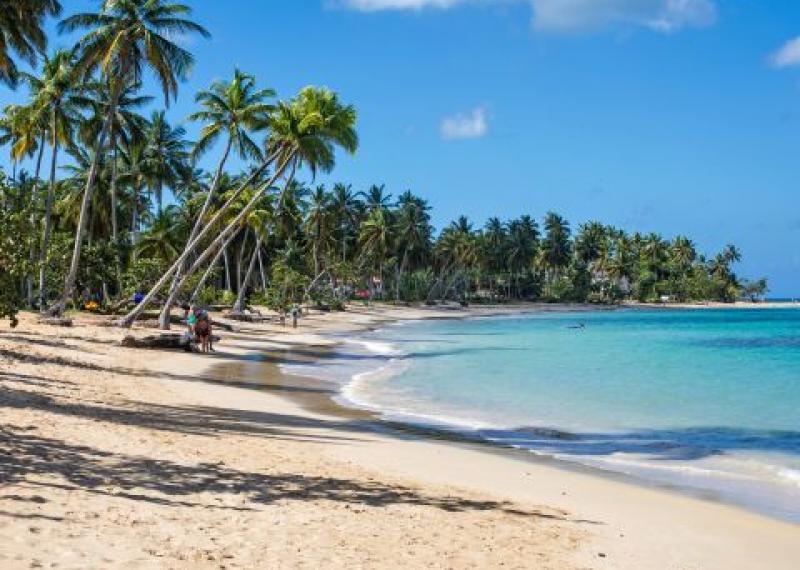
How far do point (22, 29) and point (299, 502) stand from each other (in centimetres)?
1812

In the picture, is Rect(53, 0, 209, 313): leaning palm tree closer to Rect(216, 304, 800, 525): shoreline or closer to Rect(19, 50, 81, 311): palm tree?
Rect(19, 50, 81, 311): palm tree

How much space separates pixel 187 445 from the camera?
1073cm

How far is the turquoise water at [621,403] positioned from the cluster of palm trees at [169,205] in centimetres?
1025

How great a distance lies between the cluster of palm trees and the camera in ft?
101

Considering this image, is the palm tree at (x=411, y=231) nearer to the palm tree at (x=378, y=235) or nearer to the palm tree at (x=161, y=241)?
the palm tree at (x=378, y=235)

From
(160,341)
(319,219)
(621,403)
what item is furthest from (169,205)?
(621,403)

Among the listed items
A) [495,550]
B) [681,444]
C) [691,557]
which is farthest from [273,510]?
[681,444]

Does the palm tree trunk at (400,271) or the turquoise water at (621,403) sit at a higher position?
the palm tree trunk at (400,271)

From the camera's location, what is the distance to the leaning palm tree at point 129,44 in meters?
30.4

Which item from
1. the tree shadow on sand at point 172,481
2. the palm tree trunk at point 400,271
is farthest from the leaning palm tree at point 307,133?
the palm tree trunk at point 400,271

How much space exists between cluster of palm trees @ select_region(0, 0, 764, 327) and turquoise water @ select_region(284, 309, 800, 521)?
1025cm

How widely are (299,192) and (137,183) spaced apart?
113 feet

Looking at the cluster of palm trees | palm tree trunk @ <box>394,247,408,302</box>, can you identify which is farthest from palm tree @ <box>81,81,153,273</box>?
palm tree trunk @ <box>394,247,408,302</box>

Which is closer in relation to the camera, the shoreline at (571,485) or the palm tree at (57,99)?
the shoreline at (571,485)
